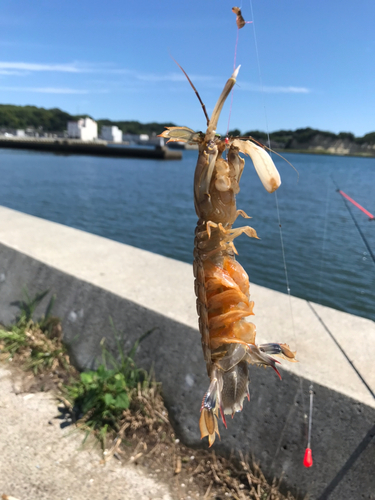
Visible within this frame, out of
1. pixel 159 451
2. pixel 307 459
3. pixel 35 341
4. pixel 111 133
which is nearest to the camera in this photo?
pixel 307 459

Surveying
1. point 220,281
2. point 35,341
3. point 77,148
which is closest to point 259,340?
point 220,281

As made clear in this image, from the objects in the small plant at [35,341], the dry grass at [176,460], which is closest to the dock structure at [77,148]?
the small plant at [35,341]

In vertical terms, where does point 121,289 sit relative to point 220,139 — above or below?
below

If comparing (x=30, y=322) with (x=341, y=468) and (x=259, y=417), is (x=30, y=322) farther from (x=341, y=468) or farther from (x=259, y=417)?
(x=341, y=468)

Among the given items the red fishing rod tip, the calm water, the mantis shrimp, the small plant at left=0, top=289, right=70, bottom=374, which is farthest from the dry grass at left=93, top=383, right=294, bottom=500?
the calm water

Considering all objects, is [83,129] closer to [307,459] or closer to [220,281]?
[307,459]

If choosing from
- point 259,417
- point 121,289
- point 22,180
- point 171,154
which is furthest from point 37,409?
point 171,154
